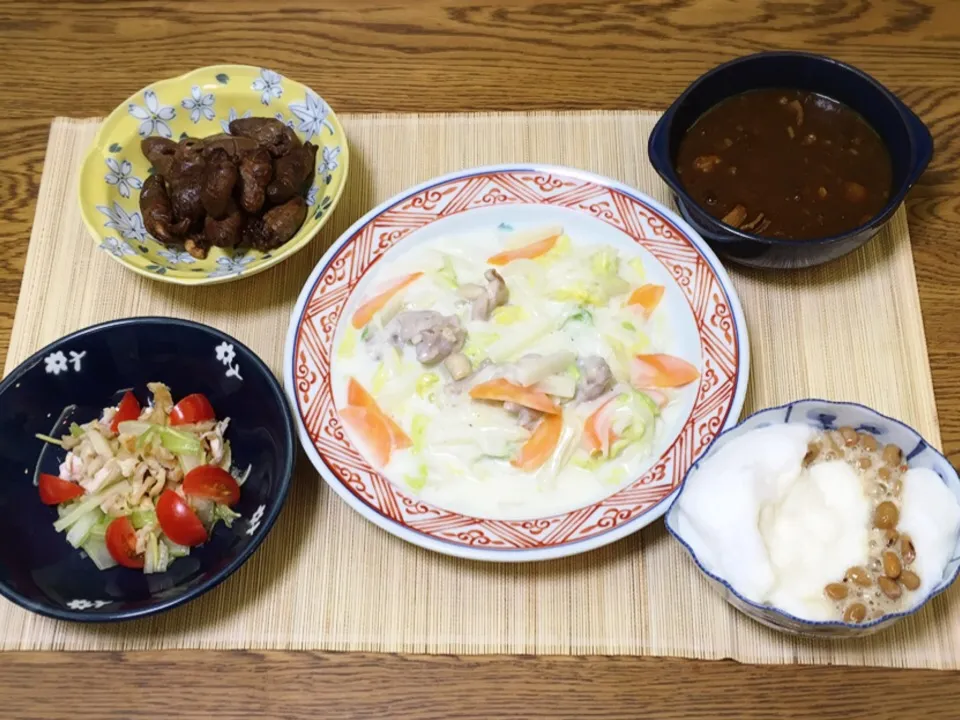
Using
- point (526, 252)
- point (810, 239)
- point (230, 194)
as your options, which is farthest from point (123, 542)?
point (810, 239)

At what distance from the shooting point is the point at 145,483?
1.71 metres

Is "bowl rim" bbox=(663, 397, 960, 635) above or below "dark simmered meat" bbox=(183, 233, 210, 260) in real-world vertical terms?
below

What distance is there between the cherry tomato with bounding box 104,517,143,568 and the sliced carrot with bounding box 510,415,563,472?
30.1 inches

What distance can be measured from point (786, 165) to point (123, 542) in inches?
64.5

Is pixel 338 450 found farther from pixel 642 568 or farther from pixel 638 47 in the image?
pixel 638 47

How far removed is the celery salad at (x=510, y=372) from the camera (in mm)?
1728

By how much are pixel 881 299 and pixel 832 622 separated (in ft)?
2.99

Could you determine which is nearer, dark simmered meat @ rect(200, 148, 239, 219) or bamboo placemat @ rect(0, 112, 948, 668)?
bamboo placemat @ rect(0, 112, 948, 668)

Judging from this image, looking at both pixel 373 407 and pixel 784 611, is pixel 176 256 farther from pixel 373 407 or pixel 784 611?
pixel 784 611

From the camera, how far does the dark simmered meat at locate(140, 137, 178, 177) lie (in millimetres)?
2045

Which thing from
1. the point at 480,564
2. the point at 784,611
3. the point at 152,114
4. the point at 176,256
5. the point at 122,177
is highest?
the point at 152,114

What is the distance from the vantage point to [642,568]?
5.60 feet

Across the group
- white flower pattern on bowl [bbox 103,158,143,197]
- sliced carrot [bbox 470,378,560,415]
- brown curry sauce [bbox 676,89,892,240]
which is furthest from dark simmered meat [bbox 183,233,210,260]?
brown curry sauce [bbox 676,89,892,240]

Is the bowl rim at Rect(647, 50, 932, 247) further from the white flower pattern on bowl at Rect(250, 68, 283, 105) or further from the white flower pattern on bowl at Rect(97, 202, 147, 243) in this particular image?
the white flower pattern on bowl at Rect(97, 202, 147, 243)
